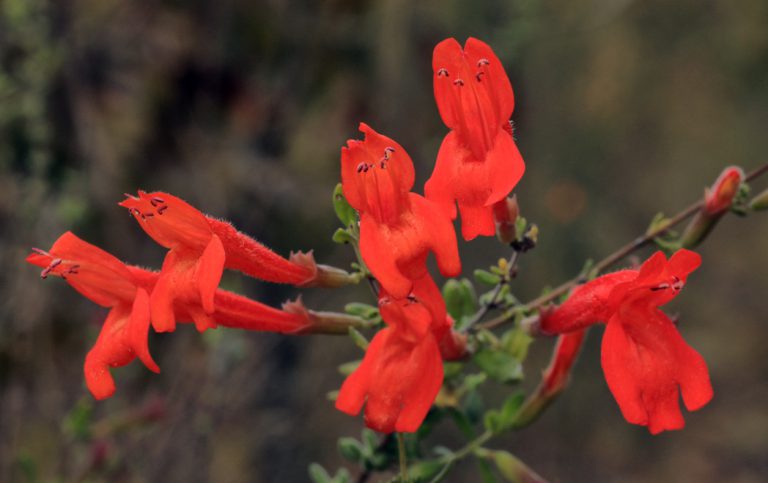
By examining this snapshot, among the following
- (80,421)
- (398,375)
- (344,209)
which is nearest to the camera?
(398,375)

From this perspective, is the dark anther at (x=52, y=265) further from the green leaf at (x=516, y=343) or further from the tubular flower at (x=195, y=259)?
the green leaf at (x=516, y=343)

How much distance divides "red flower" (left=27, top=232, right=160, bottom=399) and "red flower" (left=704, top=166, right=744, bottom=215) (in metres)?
0.84

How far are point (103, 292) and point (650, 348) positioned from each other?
2.18 ft

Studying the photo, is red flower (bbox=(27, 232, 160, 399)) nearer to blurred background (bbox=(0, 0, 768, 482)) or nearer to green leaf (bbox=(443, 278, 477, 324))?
green leaf (bbox=(443, 278, 477, 324))

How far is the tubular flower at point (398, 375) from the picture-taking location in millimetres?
847

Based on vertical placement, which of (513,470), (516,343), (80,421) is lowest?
(80,421)

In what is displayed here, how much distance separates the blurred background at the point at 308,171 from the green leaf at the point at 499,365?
3.76ft

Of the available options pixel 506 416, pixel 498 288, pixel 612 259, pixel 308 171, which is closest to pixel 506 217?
pixel 498 288

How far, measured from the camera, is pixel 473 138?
964mm

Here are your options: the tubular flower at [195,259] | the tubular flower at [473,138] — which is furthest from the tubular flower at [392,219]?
the tubular flower at [195,259]

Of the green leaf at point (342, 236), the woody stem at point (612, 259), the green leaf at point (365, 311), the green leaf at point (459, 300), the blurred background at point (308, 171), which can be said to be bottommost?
the blurred background at point (308, 171)

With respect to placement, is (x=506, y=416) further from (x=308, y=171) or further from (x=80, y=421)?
(x=308, y=171)

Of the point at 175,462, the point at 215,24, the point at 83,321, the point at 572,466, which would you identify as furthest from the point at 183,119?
the point at 572,466

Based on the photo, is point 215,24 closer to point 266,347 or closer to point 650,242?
point 266,347
